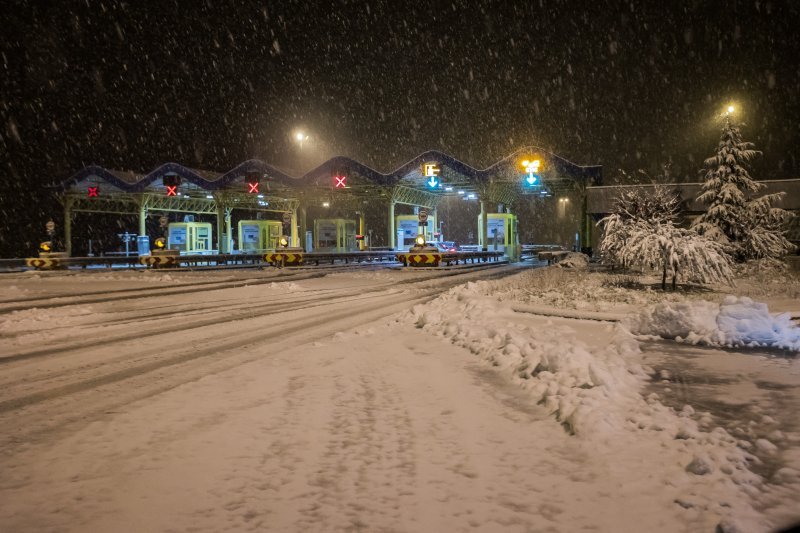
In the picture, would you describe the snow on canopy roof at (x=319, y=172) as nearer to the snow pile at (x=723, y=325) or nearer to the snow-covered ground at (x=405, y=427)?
the snow pile at (x=723, y=325)

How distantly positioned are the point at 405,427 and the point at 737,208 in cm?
2573

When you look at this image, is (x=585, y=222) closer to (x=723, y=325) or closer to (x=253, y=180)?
(x=253, y=180)

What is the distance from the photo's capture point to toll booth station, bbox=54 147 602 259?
42156mm

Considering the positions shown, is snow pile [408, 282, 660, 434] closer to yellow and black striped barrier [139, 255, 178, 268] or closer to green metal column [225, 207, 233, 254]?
yellow and black striped barrier [139, 255, 178, 268]

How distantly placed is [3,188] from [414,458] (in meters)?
56.0

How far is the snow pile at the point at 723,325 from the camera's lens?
9.56m

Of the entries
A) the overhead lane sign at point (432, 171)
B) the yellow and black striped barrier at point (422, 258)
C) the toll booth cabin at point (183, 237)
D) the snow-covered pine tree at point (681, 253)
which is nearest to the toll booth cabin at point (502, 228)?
the overhead lane sign at point (432, 171)

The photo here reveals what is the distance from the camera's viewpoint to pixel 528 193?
5478cm

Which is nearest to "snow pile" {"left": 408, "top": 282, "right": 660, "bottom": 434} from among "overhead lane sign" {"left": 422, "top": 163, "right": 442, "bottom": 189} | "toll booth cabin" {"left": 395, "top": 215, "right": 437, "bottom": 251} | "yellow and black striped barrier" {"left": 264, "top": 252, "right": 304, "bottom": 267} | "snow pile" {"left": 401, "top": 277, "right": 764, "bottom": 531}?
"snow pile" {"left": 401, "top": 277, "right": 764, "bottom": 531}

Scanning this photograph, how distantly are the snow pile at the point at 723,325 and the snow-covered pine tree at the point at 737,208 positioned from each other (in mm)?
16889

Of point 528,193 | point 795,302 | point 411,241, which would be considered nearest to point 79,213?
point 411,241

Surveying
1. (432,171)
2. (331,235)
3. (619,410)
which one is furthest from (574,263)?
(619,410)

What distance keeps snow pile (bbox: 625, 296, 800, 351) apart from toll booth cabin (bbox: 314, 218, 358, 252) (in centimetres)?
4333

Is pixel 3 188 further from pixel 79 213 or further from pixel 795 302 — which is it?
pixel 795 302
